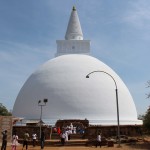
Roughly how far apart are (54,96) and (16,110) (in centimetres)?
522

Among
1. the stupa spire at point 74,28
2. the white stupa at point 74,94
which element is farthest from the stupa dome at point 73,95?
the stupa spire at point 74,28

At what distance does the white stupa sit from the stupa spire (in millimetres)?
5382

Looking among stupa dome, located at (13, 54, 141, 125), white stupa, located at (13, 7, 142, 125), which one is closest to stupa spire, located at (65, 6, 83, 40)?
white stupa, located at (13, 7, 142, 125)

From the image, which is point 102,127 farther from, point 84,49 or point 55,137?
point 84,49

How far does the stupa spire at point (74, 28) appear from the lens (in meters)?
44.9

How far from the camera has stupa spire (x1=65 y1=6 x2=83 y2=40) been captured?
44.9 m

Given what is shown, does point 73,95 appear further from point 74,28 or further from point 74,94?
point 74,28

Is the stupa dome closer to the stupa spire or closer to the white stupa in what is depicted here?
the white stupa

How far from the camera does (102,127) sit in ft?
106

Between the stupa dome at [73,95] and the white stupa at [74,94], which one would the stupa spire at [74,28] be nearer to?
the white stupa at [74,94]

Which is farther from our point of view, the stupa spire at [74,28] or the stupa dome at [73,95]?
the stupa spire at [74,28]

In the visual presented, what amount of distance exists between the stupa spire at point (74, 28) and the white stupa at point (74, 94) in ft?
17.7

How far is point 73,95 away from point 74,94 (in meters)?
0.15

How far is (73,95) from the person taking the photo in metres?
35.5
